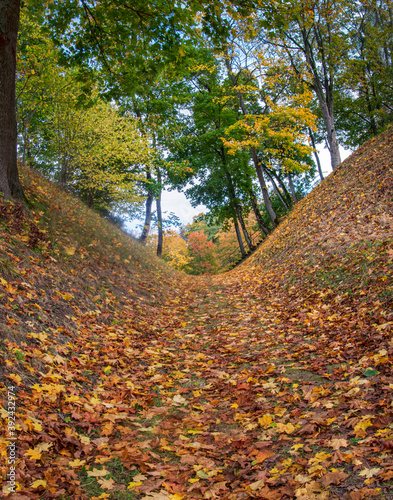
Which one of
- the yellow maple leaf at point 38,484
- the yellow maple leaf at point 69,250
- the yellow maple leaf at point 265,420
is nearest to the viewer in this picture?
the yellow maple leaf at point 38,484

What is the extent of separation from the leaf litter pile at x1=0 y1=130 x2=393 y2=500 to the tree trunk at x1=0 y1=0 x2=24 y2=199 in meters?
0.83

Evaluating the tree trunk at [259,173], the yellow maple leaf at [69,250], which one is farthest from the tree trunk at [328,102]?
the yellow maple leaf at [69,250]

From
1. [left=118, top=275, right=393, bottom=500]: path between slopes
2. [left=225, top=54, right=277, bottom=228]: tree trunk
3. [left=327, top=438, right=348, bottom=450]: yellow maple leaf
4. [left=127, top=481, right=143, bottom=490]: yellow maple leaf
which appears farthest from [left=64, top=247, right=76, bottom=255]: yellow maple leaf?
[left=225, top=54, right=277, bottom=228]: tree trunk

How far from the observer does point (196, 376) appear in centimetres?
442

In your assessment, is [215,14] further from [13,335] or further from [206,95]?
[206,95]

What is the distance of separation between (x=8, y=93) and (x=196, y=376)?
6051 mm

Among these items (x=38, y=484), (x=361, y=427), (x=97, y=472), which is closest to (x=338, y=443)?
(x=361, y=427)

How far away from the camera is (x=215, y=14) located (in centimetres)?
545

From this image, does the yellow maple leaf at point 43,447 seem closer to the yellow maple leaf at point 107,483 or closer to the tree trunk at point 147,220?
the yellow maple leaf at point 107,483

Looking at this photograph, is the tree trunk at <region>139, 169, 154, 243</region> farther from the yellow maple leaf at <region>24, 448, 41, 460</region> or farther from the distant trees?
the yellow maple leaf at <region>24, 448, 41, 460</region>

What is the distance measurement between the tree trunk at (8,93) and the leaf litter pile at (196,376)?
2.73 ft

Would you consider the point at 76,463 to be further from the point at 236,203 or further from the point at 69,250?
the point at 236,203

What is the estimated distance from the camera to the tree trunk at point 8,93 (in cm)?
563

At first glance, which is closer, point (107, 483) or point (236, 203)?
point (107, 483)
